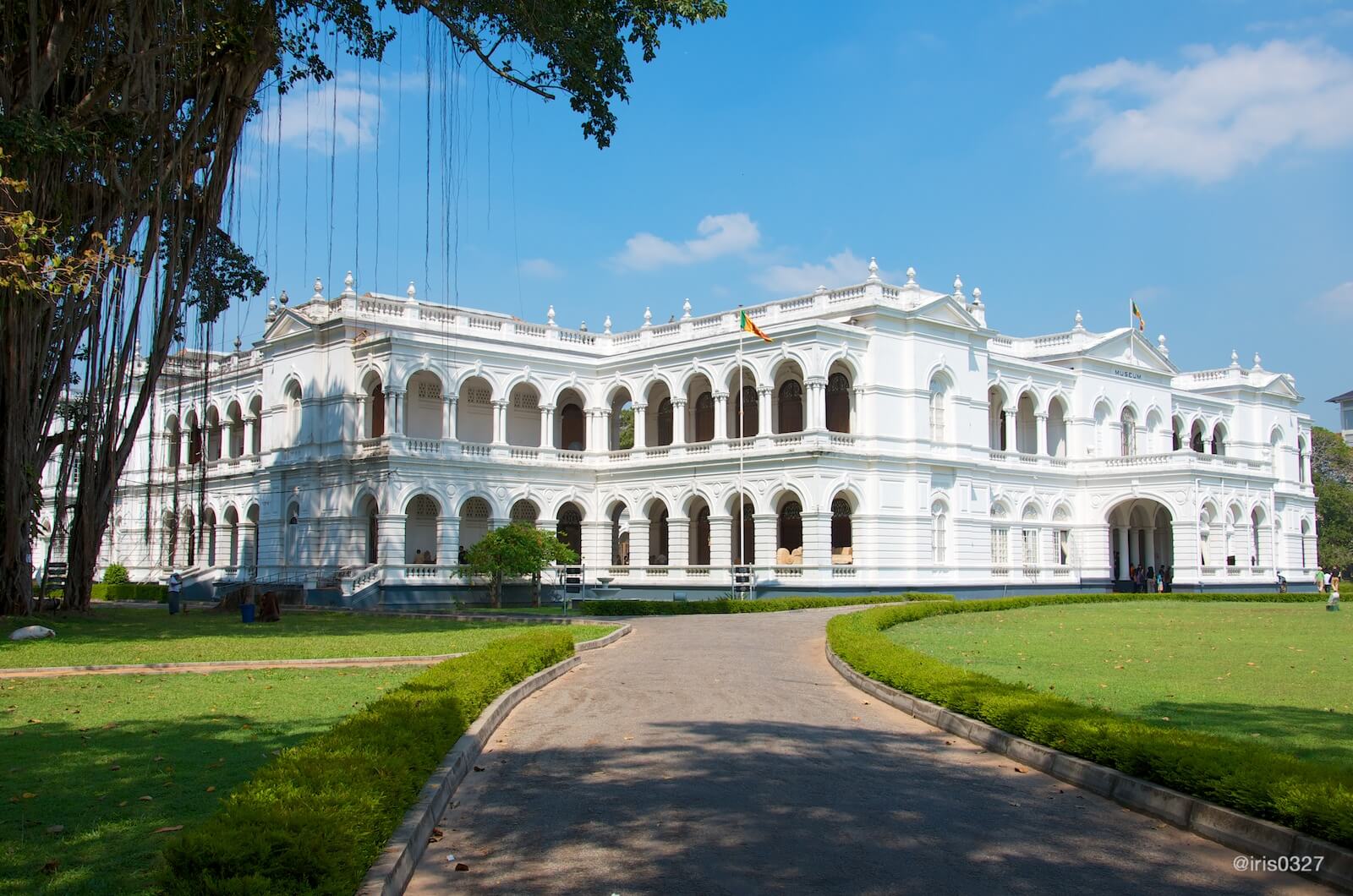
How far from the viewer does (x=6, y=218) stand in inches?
522

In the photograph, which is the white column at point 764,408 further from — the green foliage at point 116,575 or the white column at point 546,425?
the green foliage at point 116,575

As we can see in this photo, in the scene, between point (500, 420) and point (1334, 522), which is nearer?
point (500, 420)

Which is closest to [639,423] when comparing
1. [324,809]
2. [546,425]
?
[546,425]

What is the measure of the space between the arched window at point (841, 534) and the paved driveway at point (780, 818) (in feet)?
90.3

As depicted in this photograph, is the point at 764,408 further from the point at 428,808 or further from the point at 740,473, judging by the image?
the point at 428,808

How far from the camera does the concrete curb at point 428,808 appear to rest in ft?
20.3

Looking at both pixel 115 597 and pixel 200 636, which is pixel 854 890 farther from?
pixel 115 597

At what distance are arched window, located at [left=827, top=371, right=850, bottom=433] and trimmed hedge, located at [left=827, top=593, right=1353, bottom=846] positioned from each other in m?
27.9

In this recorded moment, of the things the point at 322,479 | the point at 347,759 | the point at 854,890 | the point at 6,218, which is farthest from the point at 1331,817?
the point at 322,479

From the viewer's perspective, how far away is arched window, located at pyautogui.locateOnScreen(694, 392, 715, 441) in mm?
46281

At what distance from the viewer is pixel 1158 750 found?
844 centimetres

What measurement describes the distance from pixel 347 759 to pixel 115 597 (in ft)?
138

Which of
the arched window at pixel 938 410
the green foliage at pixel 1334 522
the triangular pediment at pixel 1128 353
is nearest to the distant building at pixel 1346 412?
the green foliage at pixel 1334 522

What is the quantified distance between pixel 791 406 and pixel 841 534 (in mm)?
5399
